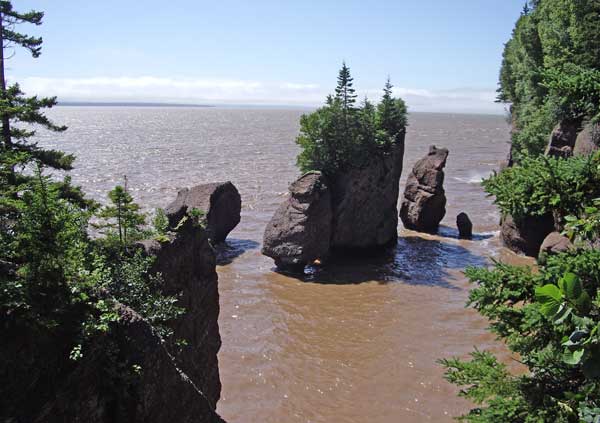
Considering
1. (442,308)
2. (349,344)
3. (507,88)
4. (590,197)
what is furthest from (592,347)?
(507,88)

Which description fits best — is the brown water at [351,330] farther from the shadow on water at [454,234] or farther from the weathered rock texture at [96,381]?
the weathered rock texture at [96,381]

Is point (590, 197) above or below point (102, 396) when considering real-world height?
above

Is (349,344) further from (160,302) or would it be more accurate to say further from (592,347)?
(592,347)

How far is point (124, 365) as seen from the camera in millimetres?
6891

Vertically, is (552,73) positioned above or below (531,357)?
above

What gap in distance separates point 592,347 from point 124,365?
5.92 meters

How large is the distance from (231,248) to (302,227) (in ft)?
24.6

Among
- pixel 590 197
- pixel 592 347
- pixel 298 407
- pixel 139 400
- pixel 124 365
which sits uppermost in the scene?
pixel 590 197

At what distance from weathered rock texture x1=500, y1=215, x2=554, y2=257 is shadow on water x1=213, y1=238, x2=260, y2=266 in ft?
56.8

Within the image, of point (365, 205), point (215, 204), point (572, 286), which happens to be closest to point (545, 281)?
point (572, 286)

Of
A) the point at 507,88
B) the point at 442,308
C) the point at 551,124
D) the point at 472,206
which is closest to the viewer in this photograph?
the point at 442,308

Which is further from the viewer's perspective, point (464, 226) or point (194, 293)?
point (464, 226)

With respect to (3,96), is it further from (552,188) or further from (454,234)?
(454,234)

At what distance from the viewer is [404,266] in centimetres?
2930
